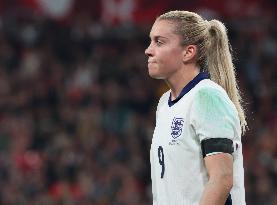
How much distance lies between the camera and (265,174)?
975 cm

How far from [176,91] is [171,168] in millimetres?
345

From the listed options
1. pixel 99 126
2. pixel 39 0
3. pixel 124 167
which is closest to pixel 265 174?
pixel 124 167

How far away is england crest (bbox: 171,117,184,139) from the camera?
3590mm

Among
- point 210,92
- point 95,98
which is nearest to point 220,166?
point 210,92

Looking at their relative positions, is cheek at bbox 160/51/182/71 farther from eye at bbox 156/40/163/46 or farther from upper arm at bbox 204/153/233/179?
upper arm at bbox 204/153/233/179

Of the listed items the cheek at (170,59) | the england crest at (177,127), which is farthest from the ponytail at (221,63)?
the england crest at (177,127)

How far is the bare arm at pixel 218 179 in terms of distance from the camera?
339 cm

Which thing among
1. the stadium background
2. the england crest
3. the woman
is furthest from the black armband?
the stadium background

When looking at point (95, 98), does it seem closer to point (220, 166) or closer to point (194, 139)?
point (194, 139)

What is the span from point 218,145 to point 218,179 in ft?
0.45

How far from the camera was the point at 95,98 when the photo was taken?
38.2 ft

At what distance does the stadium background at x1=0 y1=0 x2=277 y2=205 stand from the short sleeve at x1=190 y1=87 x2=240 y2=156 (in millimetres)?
5292

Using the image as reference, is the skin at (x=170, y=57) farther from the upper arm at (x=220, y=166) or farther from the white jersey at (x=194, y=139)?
the upper arm at (x=220, y=166)

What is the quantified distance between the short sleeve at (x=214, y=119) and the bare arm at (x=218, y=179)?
0.03 m
